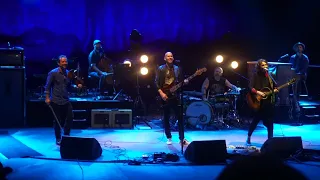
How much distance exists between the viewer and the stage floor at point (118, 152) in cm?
777

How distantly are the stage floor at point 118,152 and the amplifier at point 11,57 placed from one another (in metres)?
2.01

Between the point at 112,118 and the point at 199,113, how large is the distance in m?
2.61

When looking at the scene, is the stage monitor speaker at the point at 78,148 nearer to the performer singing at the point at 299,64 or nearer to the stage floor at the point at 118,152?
the stage floor at the point at 118,152

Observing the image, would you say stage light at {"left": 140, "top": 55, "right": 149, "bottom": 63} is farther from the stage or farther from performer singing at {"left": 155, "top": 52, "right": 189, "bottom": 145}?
performer singing at {"left": 155, "top": 52, "right": 189, "bottom": 145}

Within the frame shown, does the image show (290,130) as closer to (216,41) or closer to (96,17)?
(216,41)

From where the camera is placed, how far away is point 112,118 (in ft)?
44.0

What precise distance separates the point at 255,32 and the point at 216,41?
162 cm

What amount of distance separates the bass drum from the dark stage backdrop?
12.9 ft

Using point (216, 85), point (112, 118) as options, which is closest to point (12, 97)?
point (112, 118)

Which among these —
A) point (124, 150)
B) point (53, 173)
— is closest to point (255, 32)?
point (124, 150)

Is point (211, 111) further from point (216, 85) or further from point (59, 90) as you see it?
point (59, 90)

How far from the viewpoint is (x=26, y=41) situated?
15.1 meters

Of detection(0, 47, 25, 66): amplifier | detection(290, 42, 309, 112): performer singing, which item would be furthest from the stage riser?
detection(290, 42, 309, 112): performer singing

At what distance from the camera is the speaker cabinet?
13117 millimetres
